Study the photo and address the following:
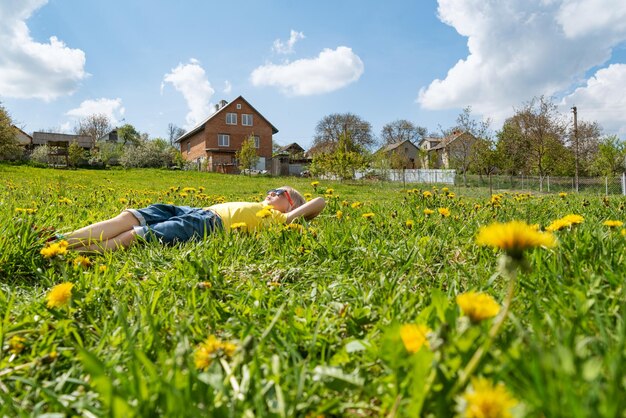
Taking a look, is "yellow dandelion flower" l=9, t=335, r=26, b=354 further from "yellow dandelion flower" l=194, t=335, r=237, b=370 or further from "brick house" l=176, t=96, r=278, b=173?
"brick house" l=176, t=96, r=278, b=173

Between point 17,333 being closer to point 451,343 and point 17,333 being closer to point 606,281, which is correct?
point 451,343

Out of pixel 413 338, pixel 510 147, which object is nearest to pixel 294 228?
pixel 413 338

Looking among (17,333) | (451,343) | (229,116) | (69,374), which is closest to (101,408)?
(69,374)

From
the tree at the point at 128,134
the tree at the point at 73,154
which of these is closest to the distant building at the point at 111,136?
the tree at the point at 128,134

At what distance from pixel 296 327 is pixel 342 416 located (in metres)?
0.48

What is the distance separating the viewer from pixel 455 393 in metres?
0.81

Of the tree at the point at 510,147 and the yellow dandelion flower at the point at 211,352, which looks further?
the tree at the point at 510,147

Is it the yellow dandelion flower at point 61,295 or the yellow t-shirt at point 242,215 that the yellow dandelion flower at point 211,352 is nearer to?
the yellow dandelion flower at point 61,295

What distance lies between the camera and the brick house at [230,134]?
150ft

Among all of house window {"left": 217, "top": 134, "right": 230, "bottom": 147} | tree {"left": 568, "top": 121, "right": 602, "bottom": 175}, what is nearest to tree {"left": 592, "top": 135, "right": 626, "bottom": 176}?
tree {"left": 568, "top": 121, "right": 602, "bottom": 175}

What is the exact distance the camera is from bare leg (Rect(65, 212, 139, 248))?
127 inches

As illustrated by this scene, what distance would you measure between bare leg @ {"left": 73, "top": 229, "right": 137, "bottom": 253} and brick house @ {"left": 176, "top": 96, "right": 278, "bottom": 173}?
41371 mm

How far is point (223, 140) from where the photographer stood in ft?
153

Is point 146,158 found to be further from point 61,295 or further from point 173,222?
point 61,295
